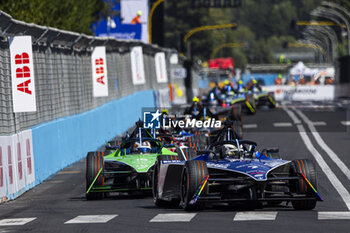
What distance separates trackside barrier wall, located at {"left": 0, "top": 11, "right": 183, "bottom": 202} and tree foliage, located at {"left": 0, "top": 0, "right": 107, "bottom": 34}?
6.44 feet

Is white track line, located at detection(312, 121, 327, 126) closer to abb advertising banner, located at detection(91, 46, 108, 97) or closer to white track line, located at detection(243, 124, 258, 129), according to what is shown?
white track line, located at detection(243, 124, 258, 129)

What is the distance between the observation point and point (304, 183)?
39.4ft

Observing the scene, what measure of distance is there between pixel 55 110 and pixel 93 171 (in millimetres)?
8084

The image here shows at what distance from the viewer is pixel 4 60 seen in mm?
17859

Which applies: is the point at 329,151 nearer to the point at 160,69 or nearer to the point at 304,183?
the point at 304,183

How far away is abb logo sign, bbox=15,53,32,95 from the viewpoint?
17484 mm

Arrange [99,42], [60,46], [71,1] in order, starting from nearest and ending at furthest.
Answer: [60,46] → [99,42] → [71,1]

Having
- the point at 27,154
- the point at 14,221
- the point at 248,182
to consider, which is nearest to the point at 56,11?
the point at 27,154

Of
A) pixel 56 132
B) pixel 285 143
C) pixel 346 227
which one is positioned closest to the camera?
pixel 346 227

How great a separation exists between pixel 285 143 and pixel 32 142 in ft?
32.9

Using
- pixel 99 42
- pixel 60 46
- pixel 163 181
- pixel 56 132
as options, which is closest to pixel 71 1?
pixel 99 42

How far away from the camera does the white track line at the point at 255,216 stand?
11.2 meters

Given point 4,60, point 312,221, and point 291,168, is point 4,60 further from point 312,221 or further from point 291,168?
point 312,221

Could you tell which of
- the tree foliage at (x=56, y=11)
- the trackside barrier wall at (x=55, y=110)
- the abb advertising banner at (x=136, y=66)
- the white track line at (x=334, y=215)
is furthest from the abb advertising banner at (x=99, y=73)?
the white track line at (x=334, y=215)
